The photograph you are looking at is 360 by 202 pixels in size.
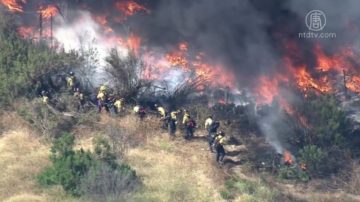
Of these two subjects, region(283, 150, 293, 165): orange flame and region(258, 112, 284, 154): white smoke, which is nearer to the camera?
region(283, 150, 293, 165): orange flame

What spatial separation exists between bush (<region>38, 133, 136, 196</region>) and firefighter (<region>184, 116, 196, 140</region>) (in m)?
4.21

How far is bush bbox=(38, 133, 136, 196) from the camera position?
22219 mm

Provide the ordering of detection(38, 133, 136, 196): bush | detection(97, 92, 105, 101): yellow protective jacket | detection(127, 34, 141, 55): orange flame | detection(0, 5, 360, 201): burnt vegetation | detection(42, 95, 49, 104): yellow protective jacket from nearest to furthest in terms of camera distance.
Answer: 1. detection(38, 133, 136, 196): bush
2. detection(0, 5, 360, 201): burnt vegetation
3. detection(42, 95, 49, 104): yellow protective jacket
4. detection(97, 92, 105, 101): yellow protective jacket
5. detection(127, 34, 141, 55): orange flame

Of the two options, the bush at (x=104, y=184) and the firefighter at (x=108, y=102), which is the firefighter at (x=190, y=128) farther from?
the bush at (x=104, y=184)

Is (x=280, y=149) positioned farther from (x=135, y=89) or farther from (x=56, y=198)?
(x=56, y=198)

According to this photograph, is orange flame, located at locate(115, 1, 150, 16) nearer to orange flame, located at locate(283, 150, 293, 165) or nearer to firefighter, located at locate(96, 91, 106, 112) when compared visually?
firefighter, located at locate(96, 91, 106, 112)

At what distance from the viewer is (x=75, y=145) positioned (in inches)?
1026

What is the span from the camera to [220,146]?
25.0 metres

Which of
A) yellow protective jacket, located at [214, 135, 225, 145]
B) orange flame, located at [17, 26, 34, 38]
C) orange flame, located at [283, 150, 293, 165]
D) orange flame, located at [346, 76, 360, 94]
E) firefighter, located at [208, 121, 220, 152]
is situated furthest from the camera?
orange flame, located at [17, 26, 34, 38]

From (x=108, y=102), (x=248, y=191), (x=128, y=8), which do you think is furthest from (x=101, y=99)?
(x=248, y=191)

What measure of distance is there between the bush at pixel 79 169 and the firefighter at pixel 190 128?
4214mm

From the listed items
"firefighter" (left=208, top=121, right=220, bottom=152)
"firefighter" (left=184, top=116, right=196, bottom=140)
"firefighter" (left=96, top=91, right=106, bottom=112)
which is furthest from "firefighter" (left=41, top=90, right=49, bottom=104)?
"firefighter" (left=208, top=121, right=220, bottom=152)

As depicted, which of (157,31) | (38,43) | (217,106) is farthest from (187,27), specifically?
(38,43)

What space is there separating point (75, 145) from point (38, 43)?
6.98m
